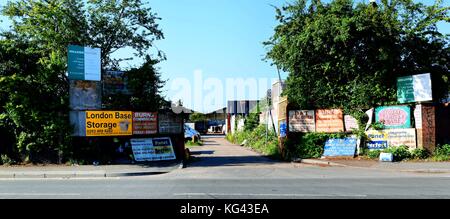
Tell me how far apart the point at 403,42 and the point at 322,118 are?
545 centimetres

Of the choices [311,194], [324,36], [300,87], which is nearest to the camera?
[311,194]

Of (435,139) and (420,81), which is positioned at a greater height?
(420,81)

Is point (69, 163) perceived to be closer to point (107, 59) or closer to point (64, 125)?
point (64, 125)

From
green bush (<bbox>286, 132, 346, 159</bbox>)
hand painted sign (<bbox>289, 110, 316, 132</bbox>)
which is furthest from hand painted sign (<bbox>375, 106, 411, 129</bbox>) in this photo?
hand painted sign (<bbox>289, 110, 316, 132</bbox>)

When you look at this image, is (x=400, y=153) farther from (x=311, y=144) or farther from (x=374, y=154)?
(x=311, y=144)

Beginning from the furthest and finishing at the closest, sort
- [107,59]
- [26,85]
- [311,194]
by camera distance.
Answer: [107,59] → [26,85] → [311,194]

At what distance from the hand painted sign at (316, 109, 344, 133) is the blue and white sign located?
0.61 m

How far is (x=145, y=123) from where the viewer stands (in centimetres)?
2155

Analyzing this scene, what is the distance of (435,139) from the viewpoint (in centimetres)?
2022

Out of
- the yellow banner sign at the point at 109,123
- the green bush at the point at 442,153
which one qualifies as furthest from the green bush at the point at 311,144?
the yellow banner sign at the point at 109,123

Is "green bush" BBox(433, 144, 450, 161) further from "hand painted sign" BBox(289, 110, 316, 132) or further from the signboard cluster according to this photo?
"hand painted sign" BBox(289, 110, 316, 132)

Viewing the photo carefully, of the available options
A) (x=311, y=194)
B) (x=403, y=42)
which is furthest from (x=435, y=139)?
(x=311, y=194)

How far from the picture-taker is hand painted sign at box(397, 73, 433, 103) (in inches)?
787

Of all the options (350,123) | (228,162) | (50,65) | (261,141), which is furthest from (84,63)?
(261,141)
